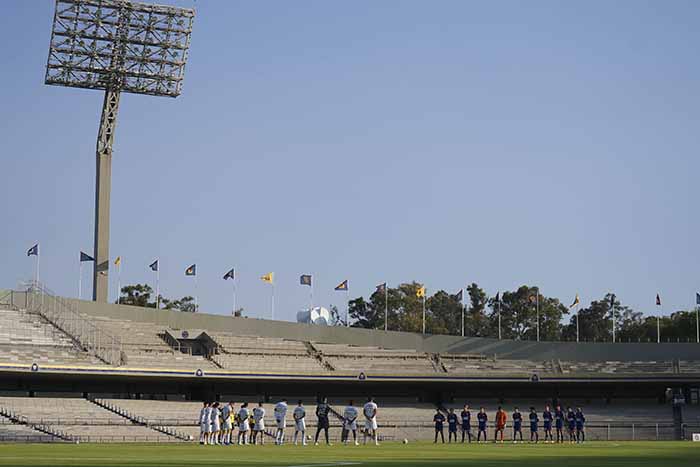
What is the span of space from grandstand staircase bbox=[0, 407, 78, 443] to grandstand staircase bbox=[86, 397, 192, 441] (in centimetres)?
572

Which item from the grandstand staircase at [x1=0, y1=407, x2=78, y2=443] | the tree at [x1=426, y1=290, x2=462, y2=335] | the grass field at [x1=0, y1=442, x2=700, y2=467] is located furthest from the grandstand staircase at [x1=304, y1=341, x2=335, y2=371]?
the tree at [x1=426, y1=290, x2=462, y2=335]

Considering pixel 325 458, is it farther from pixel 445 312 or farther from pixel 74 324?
pixel 445 312

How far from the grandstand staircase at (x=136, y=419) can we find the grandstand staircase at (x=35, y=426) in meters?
5.72

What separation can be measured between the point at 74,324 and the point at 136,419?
32.8ft

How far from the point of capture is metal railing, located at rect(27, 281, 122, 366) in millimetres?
61722

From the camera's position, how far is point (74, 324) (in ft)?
211

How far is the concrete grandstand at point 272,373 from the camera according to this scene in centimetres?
5716

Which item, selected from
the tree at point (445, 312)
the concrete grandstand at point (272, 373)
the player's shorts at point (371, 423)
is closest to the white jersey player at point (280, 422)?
the player's shorts at point (371, 423)

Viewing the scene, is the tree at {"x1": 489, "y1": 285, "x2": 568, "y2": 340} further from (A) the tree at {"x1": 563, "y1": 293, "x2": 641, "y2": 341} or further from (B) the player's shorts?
(B) the player's shorts

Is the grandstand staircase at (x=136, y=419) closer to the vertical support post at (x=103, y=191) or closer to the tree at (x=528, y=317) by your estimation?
the vertical support post at (x=103, y=191)

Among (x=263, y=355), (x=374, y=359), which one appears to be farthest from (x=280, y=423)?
(x=374, y=359)

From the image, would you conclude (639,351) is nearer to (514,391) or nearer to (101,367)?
(514,391)

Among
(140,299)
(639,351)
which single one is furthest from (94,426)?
(140,299)

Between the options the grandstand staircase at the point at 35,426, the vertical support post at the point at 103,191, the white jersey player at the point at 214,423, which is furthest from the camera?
the vertical support post at the point at 103,191
